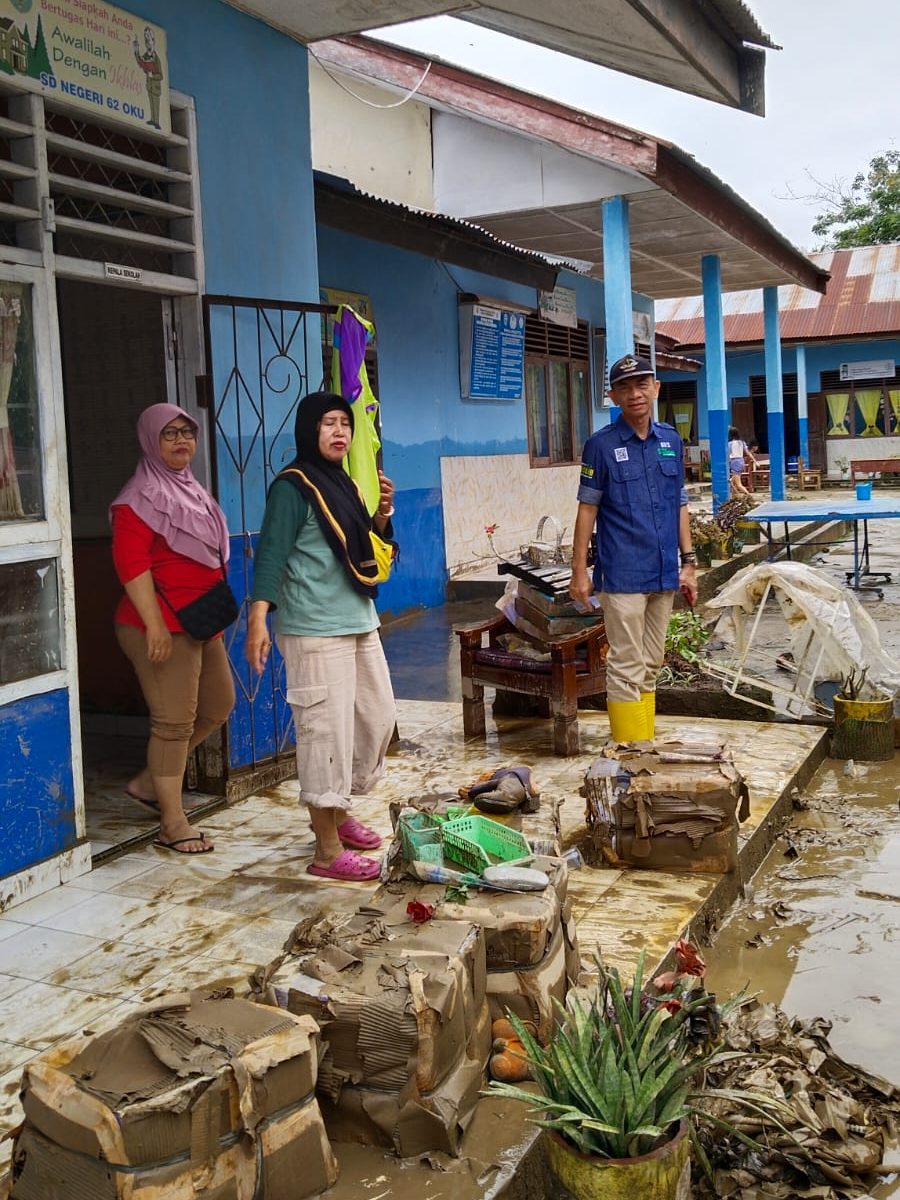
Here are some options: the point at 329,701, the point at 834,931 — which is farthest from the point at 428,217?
the point at 834,931

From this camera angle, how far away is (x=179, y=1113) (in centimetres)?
213

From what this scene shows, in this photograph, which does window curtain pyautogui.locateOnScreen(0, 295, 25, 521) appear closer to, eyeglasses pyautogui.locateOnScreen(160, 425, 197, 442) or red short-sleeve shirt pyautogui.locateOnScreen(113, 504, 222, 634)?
red short-sleeve shirt pyautogui.locateOnScreen(113, 504, 222, 634)

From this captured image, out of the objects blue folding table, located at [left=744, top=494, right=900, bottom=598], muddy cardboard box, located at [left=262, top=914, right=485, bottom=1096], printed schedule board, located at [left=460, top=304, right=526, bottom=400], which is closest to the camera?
muddy cardboard box, located at [left=262, top=914, right=485, bottom=1096]

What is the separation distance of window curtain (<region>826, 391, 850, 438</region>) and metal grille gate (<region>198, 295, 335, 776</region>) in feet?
81.0

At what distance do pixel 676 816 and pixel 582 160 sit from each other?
25.6 ft

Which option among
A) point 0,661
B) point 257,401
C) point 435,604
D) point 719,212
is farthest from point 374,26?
point 719,212

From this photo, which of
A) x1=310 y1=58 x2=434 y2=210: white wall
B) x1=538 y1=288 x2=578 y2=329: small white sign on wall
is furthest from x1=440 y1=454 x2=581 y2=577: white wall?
x1=310 y1=58 x2=434 y2=210: white wall

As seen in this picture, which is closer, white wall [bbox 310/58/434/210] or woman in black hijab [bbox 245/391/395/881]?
woman in black hijab [bbox 245/391/395/881]

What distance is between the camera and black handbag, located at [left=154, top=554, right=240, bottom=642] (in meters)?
4.50

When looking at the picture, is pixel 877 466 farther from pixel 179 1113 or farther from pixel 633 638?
pixel 179 1113

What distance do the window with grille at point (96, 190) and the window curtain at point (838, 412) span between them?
83.6ft

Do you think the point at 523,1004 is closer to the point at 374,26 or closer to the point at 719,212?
the point at 374,26

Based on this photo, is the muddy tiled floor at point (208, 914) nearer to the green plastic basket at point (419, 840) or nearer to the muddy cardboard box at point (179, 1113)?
the muddy cardboard box at point (179, 1113)

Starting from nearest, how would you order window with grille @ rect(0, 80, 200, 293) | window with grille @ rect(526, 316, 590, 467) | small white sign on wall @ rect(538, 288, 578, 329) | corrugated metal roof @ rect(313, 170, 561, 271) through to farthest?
1. window with grille @ rect(0, 80, 200, 293)
2. corrugated metal roof @ rect(313, 170, 561, 271)
3. small white sign on wall @ rect(538, 288, 578, 329)
4. window with grille @ rect(526, 316, 590, 467)
